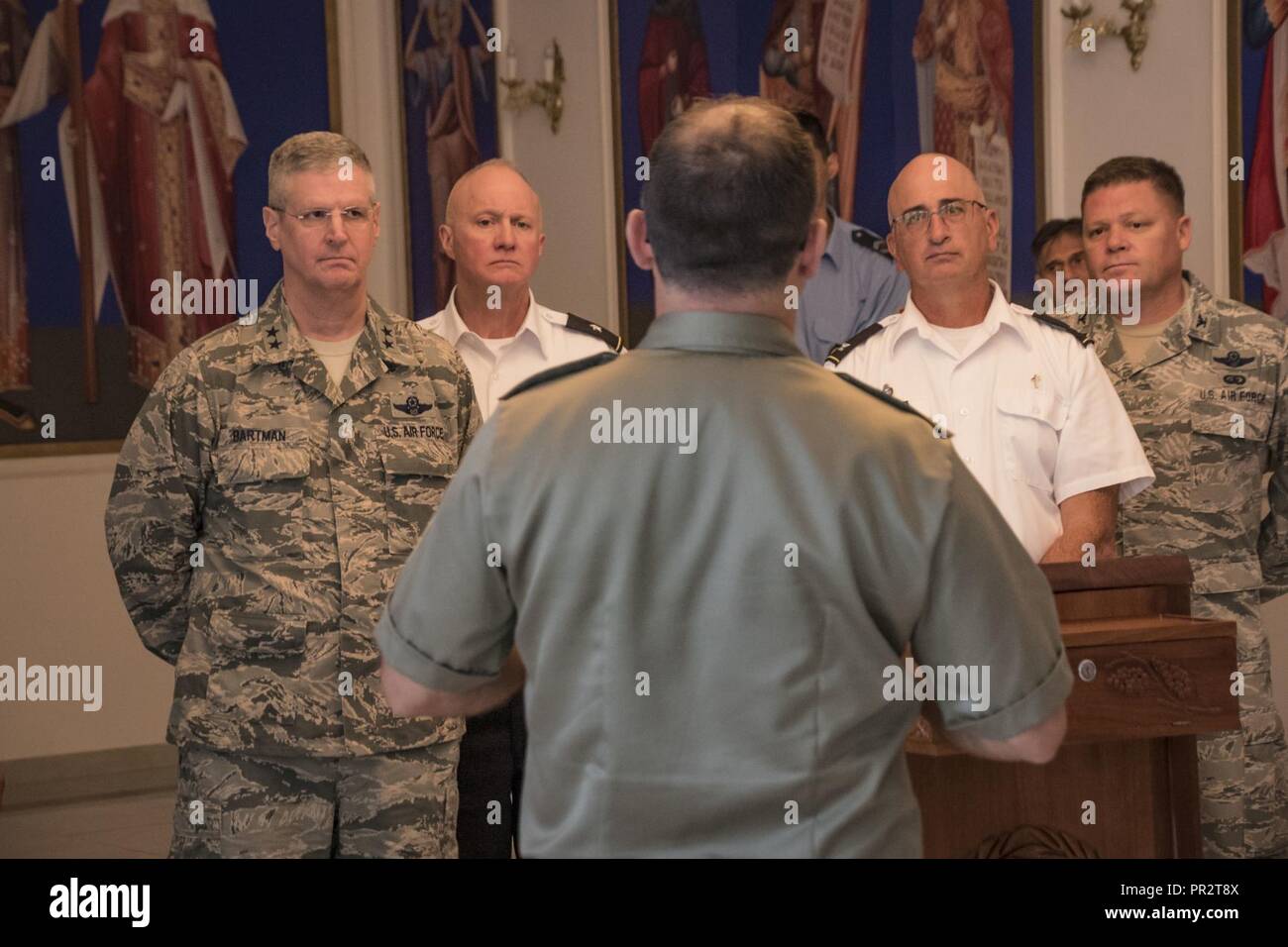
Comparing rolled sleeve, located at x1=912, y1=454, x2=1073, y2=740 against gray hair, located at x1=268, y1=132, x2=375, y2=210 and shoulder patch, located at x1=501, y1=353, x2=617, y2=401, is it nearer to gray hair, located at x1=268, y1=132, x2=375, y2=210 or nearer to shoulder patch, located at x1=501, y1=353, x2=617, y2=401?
shoulder patch, located at x1=501, y1=353, x2=617, y2=401

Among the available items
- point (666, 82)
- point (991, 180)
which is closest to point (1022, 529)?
point (991, 180)

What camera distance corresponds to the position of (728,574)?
1.81 meters

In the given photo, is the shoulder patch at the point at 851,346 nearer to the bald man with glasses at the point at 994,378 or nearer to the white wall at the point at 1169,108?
the bald man with glasses at the point at 994,378

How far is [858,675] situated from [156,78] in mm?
5763

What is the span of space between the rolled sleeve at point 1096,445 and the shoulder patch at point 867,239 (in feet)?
9.44

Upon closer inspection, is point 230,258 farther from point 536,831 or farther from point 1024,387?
point 536,831

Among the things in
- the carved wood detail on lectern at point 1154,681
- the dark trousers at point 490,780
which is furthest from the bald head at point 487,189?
the carved wood detail on lectern at point 1154,681

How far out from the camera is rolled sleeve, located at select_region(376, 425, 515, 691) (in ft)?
6.20

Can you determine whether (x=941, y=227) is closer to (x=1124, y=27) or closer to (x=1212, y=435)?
(x=1212, y=435)

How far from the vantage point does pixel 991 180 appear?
655 cm

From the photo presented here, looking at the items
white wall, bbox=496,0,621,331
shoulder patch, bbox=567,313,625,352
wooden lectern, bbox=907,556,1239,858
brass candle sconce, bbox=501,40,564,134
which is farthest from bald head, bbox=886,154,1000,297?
brass candle sconce, bbox=501,40,564,134

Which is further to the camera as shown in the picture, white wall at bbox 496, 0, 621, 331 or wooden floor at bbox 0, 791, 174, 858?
white wall at bbox 496, 0, 621, 331

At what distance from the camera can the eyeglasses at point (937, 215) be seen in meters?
3.94

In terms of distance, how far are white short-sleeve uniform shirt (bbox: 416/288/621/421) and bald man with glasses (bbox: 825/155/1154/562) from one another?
28.2 inches
